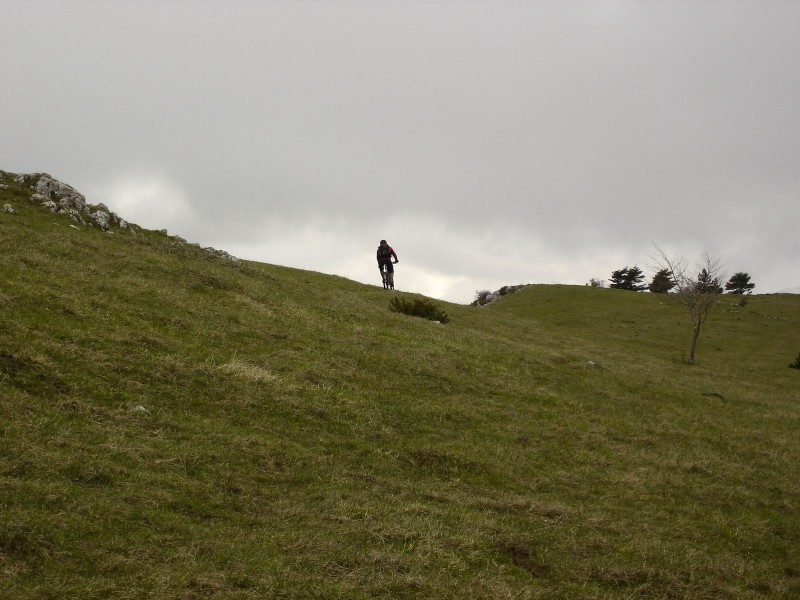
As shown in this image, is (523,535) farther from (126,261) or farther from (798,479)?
(126,261)

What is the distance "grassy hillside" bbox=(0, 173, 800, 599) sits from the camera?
7.78 m

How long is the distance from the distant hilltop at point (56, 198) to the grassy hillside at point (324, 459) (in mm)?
1486

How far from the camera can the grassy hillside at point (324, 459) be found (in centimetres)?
778

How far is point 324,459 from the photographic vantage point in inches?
469

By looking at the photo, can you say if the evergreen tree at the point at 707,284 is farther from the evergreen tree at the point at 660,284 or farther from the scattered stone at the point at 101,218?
the scattered stone at the point at 101,218

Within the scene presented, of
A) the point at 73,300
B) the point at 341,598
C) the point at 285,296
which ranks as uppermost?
the point at 285,296

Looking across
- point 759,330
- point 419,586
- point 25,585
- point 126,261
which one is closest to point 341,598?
point 419,586

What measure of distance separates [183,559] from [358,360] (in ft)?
40.7

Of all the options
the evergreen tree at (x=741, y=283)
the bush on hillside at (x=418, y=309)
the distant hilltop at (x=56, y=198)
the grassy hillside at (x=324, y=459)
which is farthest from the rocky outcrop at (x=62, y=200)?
the evergreen tree at (x=741, y=283)

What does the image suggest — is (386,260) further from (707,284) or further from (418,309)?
(707,284)

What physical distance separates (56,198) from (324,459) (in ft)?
81.7

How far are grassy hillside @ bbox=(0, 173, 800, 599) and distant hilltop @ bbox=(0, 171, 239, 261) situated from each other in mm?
1486

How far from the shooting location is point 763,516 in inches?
541

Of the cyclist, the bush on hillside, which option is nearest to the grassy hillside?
the bush on hillside
